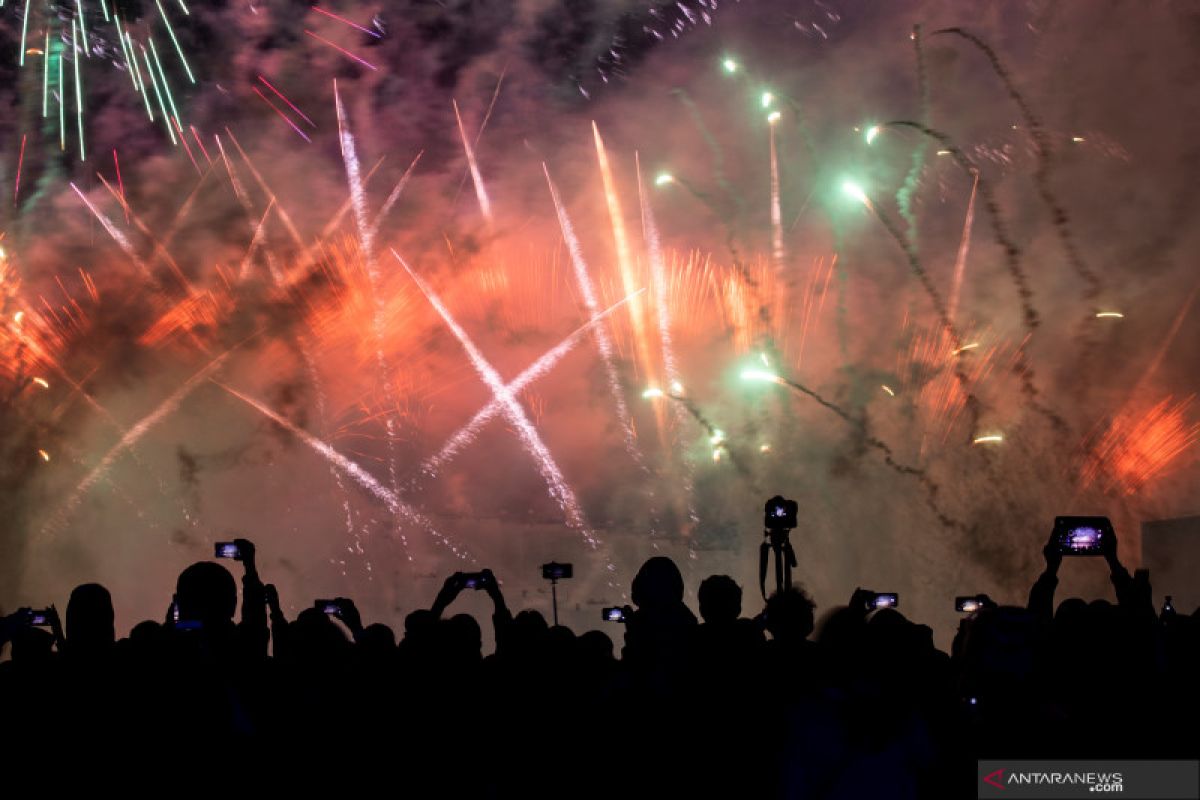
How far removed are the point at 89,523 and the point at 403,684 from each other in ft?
92.7

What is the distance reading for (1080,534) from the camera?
4.26m

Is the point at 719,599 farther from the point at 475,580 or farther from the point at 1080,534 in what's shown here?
the point at 475,580

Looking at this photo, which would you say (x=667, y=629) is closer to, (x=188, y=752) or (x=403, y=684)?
(x=403, y=684)

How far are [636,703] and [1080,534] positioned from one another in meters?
2.31

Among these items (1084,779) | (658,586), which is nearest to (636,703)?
(658,586)

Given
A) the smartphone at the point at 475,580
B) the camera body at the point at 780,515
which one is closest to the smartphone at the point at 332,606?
the smartphone at the point at 475,580

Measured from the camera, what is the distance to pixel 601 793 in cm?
336

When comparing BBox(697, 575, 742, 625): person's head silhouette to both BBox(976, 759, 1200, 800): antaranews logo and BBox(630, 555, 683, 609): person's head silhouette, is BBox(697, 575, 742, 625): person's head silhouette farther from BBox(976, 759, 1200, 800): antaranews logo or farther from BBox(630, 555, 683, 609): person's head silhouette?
BBox(976, 759, 1200, 800): antaranews logo

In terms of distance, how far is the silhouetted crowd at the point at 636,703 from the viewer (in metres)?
2.86

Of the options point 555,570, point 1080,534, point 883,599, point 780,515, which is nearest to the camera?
point 1080,534

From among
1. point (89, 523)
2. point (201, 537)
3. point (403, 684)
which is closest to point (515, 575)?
point (201, 537)

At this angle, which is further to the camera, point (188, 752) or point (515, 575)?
point (515, 575)

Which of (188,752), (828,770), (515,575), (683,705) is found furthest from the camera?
(515,575)

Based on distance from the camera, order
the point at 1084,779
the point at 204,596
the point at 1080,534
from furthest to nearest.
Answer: the point at 1080,534 < the point at 204,596 < the point at 1084,779
